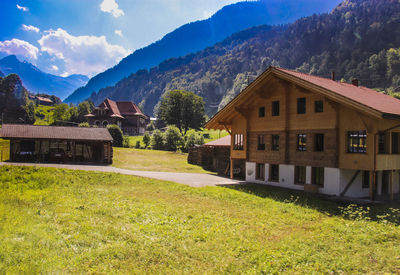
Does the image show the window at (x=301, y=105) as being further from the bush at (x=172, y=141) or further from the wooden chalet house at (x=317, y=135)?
the bush at (x=172, y=141)

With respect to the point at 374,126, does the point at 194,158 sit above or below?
below

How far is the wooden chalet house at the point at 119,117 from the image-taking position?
274 ft

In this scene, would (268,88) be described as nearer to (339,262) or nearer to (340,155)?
(340,155)

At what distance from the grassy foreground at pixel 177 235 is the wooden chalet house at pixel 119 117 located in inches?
2710

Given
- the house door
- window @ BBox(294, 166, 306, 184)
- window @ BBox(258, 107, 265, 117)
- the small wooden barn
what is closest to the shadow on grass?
window @ BBox(294, 166, 306, 184)

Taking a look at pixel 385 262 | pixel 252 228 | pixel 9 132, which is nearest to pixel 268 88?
pixel 252 228

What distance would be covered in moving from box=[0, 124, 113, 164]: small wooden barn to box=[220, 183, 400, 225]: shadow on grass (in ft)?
78.3

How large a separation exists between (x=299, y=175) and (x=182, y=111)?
203ft

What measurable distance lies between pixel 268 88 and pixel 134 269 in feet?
68.0

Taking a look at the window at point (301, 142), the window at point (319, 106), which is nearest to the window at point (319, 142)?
the window at point (301, 142)

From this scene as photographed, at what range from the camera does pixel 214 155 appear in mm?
39000

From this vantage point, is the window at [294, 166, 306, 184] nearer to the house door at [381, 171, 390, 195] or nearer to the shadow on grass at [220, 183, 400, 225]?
the shadow on grass at [220, 183, 400, 225]

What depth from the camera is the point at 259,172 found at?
89.0ft

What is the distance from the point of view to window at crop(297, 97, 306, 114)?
22.7m
